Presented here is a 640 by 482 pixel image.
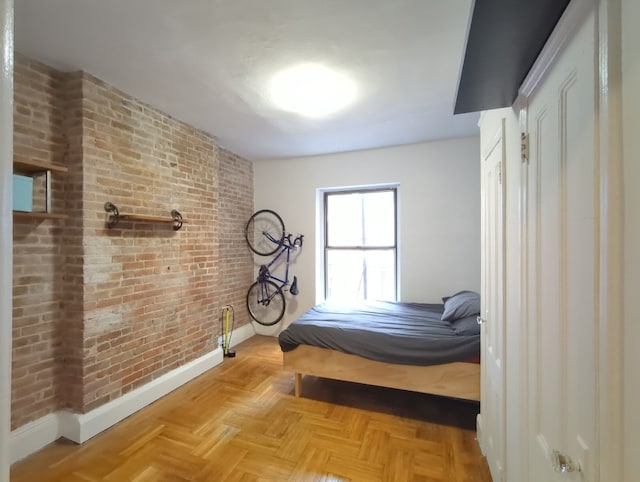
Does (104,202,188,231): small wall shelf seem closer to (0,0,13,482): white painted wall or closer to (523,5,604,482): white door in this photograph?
(0,0,13,482): white painted wall

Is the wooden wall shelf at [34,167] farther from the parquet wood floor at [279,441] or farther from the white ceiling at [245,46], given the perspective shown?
the parquet wood floor at [279,441]

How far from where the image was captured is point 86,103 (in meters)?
2.12

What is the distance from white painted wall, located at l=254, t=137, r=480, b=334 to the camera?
354 centimetres

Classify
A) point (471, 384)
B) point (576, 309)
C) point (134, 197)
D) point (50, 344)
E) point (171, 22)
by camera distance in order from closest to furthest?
1. point (576, 309)
2. point (171, 22)
3. point (50, 344)
4. point (471, 384)
5. point (134, 197)

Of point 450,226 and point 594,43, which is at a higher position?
point 594,43

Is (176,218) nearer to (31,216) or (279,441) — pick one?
(31,216)

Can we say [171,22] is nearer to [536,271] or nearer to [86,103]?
[86,103]

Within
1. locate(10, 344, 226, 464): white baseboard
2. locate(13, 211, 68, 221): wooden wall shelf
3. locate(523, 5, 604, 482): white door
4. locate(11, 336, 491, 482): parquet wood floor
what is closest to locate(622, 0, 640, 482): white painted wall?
locate(523, 5, 604, 482): white door

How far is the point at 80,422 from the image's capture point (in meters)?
2.04

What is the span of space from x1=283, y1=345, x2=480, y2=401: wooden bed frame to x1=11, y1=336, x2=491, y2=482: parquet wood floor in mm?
253

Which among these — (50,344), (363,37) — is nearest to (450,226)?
(363,37)

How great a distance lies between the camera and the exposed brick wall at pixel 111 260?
6.75 feet

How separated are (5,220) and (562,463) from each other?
1.39 metres

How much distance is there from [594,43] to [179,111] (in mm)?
2977
